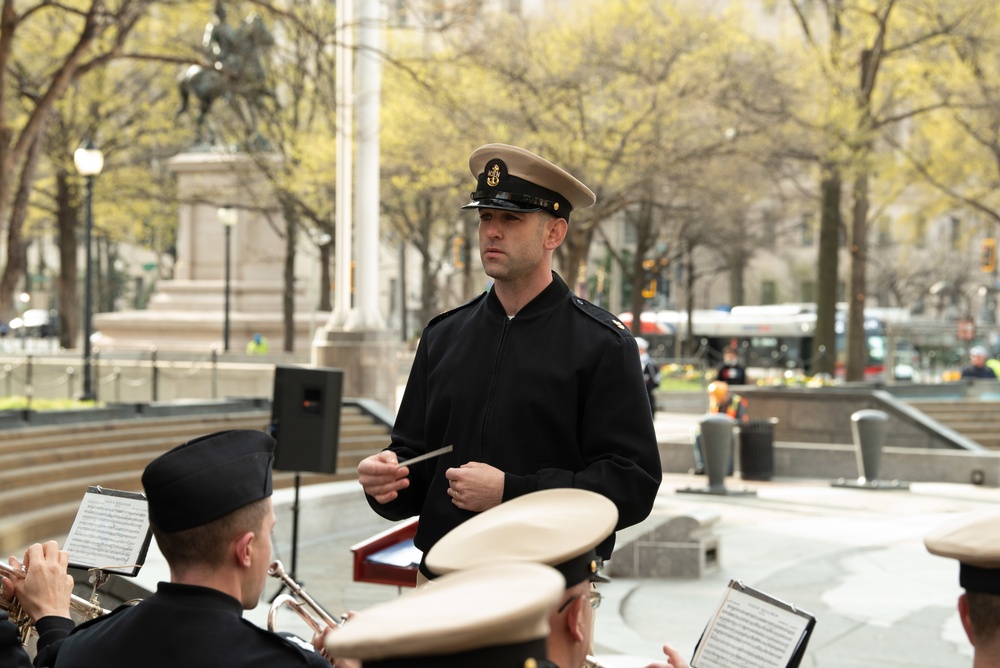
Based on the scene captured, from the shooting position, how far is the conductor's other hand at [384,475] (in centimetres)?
375

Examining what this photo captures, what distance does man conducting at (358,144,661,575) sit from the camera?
375 centimetres

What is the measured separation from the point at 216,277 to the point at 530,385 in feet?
116

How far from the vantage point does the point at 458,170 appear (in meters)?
31.5

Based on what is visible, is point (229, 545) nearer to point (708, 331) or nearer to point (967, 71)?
point (967, 71)

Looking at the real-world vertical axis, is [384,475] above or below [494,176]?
below

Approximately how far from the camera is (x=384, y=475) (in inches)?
148

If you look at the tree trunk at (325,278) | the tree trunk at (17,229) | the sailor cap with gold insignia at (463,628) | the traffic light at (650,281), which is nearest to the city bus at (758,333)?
the traffic light at (650,281)

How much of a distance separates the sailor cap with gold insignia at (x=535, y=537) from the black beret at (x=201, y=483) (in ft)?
1.92

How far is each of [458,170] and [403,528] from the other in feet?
82.5

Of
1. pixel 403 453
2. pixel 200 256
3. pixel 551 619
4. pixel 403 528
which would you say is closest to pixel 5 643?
pixel 403 453

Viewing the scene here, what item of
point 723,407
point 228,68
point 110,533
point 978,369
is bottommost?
point 723,407

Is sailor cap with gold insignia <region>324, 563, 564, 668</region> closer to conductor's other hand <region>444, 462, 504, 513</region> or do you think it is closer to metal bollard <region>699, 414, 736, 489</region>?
conductor's other hand <region>444, 462, 504, 513</region>

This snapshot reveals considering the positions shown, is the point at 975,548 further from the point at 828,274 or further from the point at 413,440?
the point at 828,274

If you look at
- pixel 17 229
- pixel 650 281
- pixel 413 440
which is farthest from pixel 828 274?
pixel 413 440
